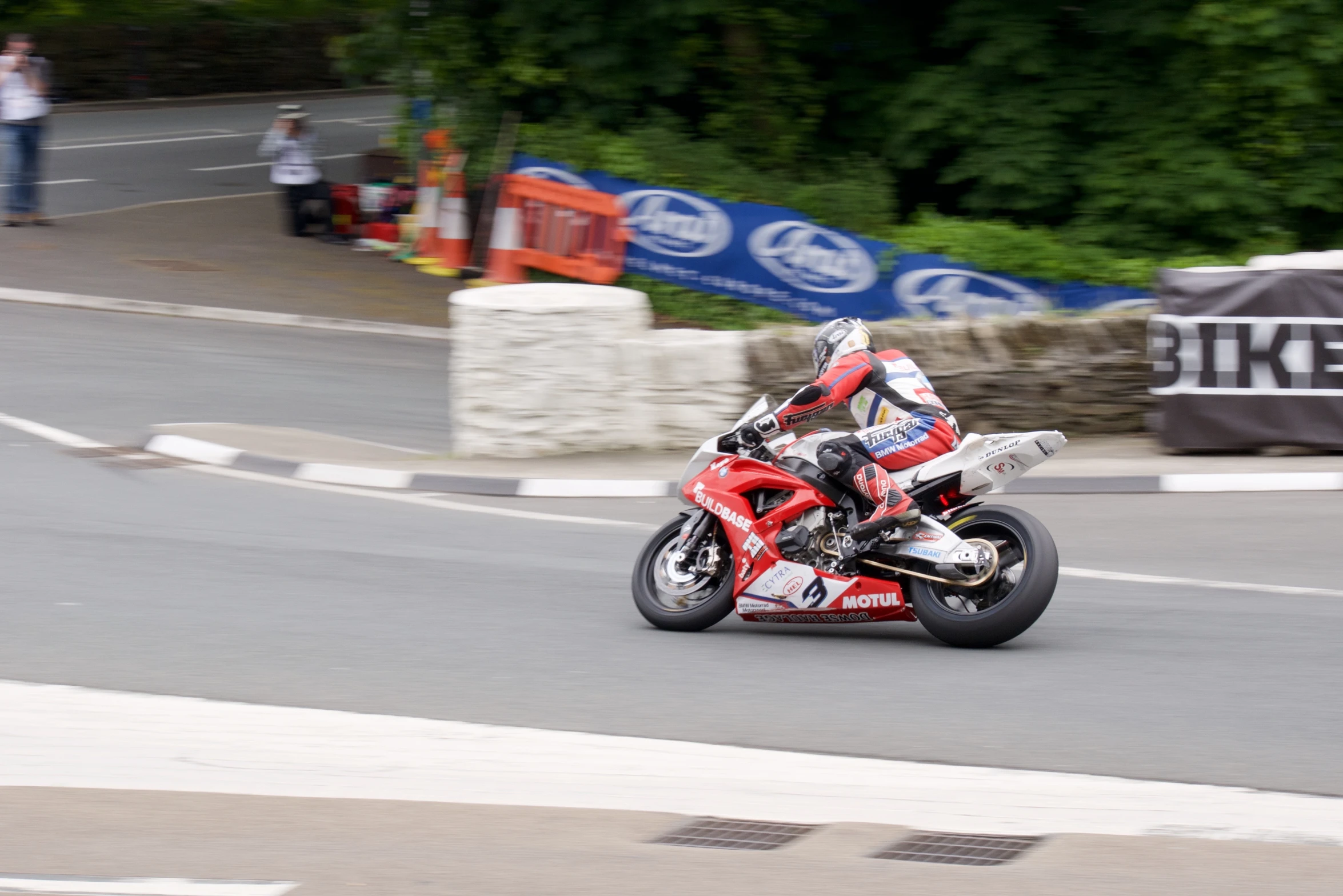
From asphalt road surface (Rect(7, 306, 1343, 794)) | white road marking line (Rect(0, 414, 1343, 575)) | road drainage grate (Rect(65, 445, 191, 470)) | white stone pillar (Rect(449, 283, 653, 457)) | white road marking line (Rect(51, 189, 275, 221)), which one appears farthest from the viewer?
white road marking line (Rect(51, 189, 275, 221))

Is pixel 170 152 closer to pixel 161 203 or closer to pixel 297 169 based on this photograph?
pixel 161 203

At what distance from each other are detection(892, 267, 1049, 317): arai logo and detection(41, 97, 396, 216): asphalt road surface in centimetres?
1290

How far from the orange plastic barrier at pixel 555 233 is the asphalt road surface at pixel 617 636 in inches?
317

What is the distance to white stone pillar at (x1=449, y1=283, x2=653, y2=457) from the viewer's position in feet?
41.7

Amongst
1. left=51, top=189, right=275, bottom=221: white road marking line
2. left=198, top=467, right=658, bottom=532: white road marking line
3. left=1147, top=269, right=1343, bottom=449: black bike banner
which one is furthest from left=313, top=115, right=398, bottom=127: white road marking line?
left=1147, top=269, right=1343, bottom=449: black bike banner

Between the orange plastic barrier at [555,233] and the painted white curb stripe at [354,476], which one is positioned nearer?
the painted white curb stripe at [354,476]

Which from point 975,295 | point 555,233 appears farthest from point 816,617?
point 555,233

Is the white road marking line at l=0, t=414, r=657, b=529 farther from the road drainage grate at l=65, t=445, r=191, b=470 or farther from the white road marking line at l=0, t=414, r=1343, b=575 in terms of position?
the road drainage grate at l=65, t=445, r=191, b=470

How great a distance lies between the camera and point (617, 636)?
8148mm

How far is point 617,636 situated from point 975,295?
9434 millimetres

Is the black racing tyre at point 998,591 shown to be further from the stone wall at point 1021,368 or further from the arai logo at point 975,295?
the arai logo at point 975,295

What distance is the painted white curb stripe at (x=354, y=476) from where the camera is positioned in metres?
11.9

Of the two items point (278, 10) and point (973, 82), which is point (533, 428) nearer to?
point (973, 82)

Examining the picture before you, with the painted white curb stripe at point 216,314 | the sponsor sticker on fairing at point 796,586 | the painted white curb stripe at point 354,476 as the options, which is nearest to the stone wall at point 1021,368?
the painted white curb stripe at point 354,476
